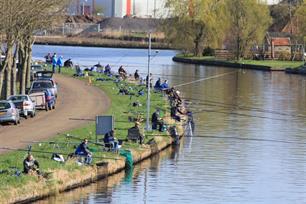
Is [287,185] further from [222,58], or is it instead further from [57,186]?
[222,58]

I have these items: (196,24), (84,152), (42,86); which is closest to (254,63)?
(196,24)

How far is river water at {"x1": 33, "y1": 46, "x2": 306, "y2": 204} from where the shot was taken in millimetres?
45562

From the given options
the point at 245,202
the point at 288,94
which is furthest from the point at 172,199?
the point at 288,94

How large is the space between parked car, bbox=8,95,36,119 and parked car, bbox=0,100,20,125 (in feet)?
9.46

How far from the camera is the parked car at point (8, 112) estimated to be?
58.6 meters

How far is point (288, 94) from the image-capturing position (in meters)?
104

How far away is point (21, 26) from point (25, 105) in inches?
264

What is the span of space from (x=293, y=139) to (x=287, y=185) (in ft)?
57.0

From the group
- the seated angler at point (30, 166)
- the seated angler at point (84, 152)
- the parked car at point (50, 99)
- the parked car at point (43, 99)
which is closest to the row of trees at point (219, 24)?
the parked car at point (50, 99)

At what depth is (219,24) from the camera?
158125 mm

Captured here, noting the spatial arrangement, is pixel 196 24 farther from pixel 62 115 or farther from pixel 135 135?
pixel 135 135

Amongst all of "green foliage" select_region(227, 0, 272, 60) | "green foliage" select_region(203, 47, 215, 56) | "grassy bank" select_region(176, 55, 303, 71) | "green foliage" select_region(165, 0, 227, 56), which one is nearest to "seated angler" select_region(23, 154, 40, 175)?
"grassy bank" select_region(176, 55, 303, 71)

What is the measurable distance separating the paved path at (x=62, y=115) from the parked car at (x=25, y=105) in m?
0.49

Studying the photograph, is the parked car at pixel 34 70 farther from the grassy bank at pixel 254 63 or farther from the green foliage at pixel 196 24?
the green foliage at pixel 196 24
